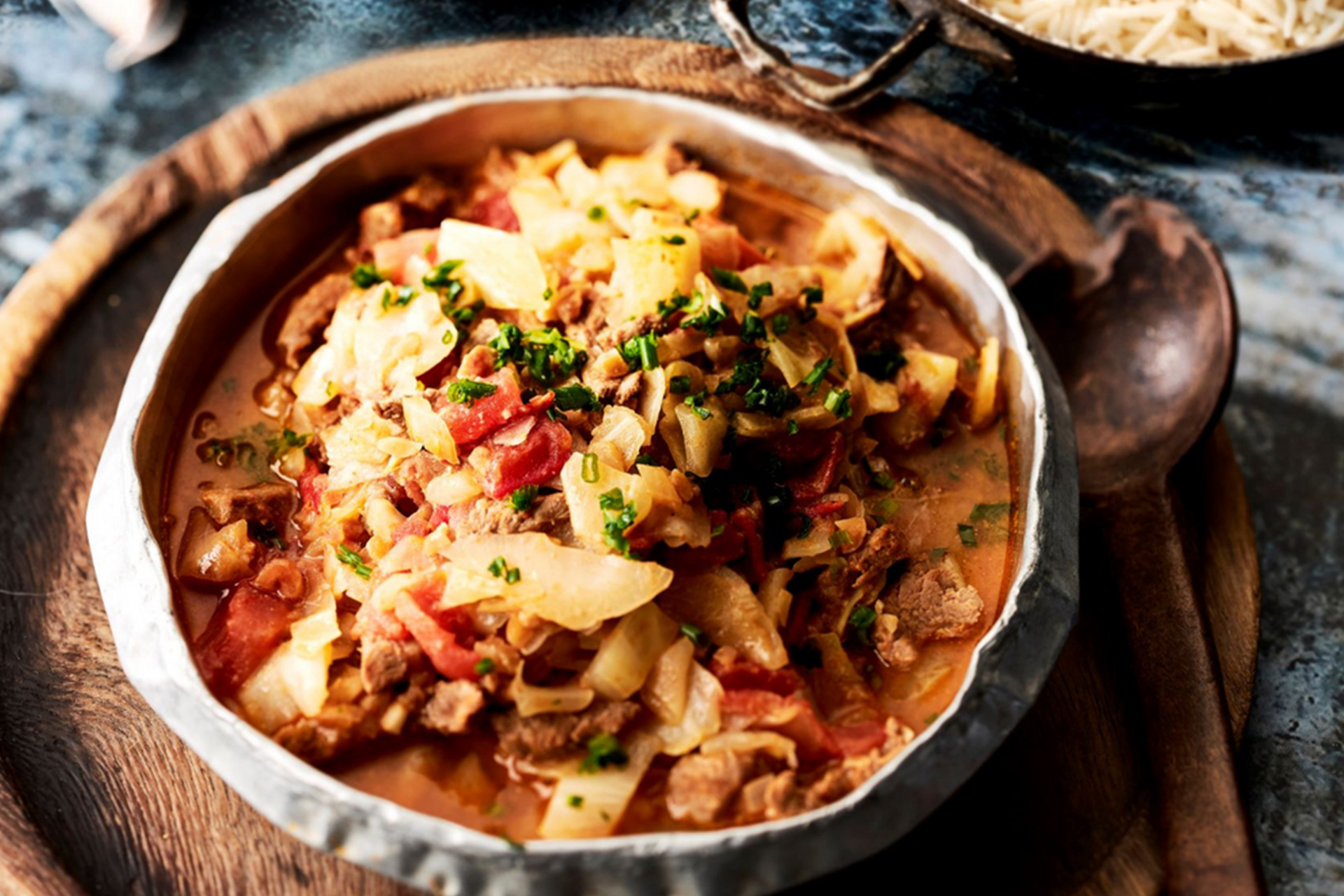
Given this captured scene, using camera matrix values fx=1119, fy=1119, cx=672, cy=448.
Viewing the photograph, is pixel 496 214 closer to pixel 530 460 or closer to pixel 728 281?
pixel 728 281

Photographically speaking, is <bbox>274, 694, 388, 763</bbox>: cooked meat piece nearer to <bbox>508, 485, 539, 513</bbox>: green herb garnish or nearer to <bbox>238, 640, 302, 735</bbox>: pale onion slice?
<bbox>238, 640, 302, 735</bbox>: pale onion slice

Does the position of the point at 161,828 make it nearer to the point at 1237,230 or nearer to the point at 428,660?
the point at 428,660

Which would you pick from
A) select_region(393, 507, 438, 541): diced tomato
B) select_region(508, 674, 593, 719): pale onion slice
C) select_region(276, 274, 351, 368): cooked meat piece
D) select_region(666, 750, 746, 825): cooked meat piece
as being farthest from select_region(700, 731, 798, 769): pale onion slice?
select_region(276, 274, 351, 368): cooked meat piece

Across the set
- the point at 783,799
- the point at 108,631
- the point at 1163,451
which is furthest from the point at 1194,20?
the point at 108,631

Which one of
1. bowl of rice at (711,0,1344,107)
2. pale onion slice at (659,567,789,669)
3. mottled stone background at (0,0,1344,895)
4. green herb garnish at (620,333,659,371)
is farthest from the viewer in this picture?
mottled stone background at (0,0,1344,895)

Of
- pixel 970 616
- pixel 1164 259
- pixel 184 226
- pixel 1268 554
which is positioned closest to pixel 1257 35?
pixel 1164 259

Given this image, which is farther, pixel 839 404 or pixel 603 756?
pixel 839 404
